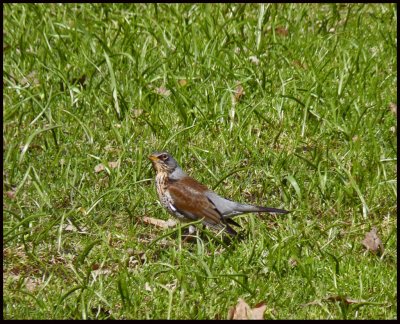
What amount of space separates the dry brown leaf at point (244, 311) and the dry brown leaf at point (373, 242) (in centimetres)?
105

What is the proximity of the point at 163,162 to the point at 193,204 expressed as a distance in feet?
1.38

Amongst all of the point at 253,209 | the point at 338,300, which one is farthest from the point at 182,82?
the point at 338,300

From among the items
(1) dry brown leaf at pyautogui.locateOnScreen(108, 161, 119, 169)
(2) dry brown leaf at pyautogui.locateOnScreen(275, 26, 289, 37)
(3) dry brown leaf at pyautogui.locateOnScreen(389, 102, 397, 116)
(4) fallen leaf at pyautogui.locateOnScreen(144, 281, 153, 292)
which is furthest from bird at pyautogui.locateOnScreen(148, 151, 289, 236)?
(2) dry brown leaf at pyautogui.locateOnScreen(275, 26, 289, 37)

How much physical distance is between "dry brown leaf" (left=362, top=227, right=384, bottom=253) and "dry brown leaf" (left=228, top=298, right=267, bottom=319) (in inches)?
41.4

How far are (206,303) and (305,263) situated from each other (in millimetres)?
680

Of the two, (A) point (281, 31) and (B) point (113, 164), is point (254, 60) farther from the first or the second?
(B) point (113, 164)

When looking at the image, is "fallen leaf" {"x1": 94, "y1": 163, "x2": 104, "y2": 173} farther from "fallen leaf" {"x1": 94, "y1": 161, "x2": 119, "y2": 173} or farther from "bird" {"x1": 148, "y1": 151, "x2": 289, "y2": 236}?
"bird" {"x1": 148, "y1": 151, "x2": 289, "y2": 236}

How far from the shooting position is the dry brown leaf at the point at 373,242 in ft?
20.3

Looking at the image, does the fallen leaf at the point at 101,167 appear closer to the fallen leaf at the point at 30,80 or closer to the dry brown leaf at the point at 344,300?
the fallen leaf at the point at 30,80

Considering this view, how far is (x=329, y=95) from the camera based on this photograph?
26.1 feet

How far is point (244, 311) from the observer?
5438 millimetres

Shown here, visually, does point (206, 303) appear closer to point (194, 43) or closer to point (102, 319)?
point (102, 319)

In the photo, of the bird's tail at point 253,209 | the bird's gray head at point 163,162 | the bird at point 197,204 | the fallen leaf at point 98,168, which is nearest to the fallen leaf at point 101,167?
the fallen leaf at point 98,168

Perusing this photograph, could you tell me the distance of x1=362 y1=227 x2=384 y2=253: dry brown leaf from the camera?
618 cm
